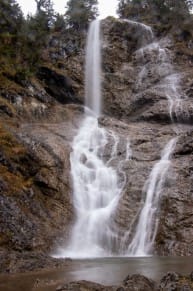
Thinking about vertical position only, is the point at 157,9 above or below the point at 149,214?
above

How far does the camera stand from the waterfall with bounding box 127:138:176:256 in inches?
858

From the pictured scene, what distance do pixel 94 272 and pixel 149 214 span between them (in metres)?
8.72

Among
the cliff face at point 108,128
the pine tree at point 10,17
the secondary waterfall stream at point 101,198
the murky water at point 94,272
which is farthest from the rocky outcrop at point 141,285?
the pine tree at point 10,17

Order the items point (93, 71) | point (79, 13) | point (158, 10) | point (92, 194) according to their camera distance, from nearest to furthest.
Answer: point (92, 194) < point (93, 71) < point (79, 13) < point (158, 10)

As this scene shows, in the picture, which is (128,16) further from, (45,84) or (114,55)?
→ (45,84)

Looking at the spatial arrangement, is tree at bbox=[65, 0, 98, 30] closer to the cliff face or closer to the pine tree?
the cliff face

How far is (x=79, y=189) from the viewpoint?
25375 millimetres

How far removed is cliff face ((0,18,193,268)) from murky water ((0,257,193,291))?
3.07m

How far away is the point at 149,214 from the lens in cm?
2325

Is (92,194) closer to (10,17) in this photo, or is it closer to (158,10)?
(10,17)

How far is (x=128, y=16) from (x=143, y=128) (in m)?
27.2

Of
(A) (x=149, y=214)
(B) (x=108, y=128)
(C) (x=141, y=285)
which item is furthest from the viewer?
(B) (x=108, y=128)

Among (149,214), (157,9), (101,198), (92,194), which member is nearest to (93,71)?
(157,9)

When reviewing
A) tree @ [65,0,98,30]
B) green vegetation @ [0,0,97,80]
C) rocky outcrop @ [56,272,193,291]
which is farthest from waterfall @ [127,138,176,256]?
tree @ [65,0,98,30]
